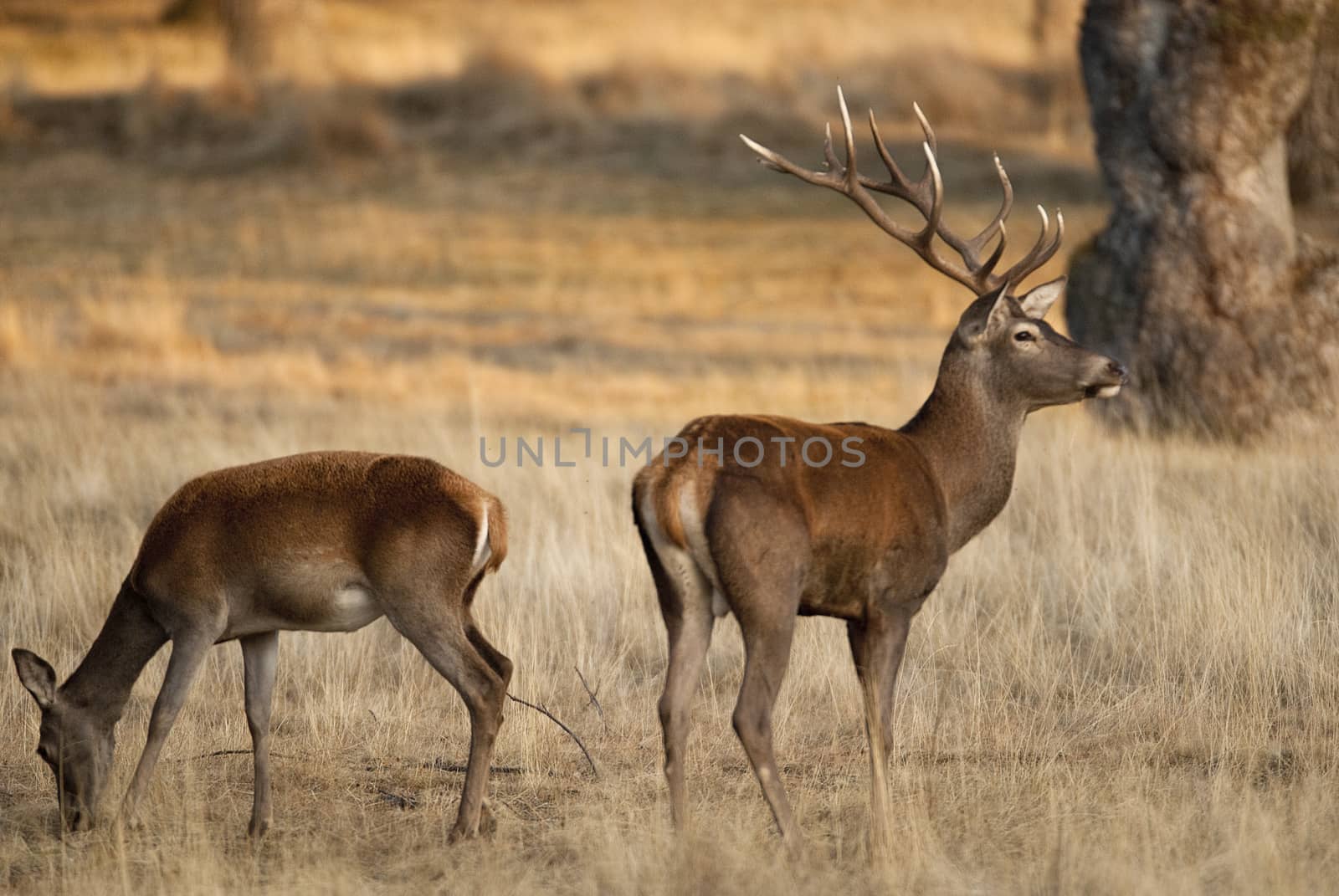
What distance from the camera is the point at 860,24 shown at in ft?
111

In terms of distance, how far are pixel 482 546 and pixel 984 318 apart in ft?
6.03

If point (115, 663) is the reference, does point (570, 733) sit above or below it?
below

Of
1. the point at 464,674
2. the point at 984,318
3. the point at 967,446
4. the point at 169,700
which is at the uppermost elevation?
the point at 984,318

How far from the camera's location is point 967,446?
6020mm

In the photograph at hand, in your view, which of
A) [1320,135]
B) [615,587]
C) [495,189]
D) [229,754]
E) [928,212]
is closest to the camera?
[229,754]

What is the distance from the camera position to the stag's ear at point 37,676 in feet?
18.9

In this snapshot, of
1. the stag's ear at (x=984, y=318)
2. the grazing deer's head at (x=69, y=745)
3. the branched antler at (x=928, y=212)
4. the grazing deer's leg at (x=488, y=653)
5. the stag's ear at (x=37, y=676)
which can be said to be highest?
the branched antler at (x=928, y=212)

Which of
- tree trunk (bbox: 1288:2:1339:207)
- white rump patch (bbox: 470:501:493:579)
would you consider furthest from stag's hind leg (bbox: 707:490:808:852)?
tree trunk (bbox: 1288:2:1339:207)

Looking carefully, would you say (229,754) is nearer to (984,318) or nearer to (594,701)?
(594,701)

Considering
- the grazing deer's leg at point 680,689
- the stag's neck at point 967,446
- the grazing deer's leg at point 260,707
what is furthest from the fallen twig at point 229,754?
the stag's neck at point 967,446

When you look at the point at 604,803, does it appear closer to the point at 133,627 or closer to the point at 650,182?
the point at 133,627

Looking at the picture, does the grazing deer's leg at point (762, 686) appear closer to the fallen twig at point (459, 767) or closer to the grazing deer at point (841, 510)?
the grazing deer at point (841, 510)

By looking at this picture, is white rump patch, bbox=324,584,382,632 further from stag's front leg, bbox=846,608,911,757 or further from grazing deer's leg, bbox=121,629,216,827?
stag's front leg, bbox=846,608,911,757

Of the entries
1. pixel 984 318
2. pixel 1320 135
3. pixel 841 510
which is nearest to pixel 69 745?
pixel 841 510
